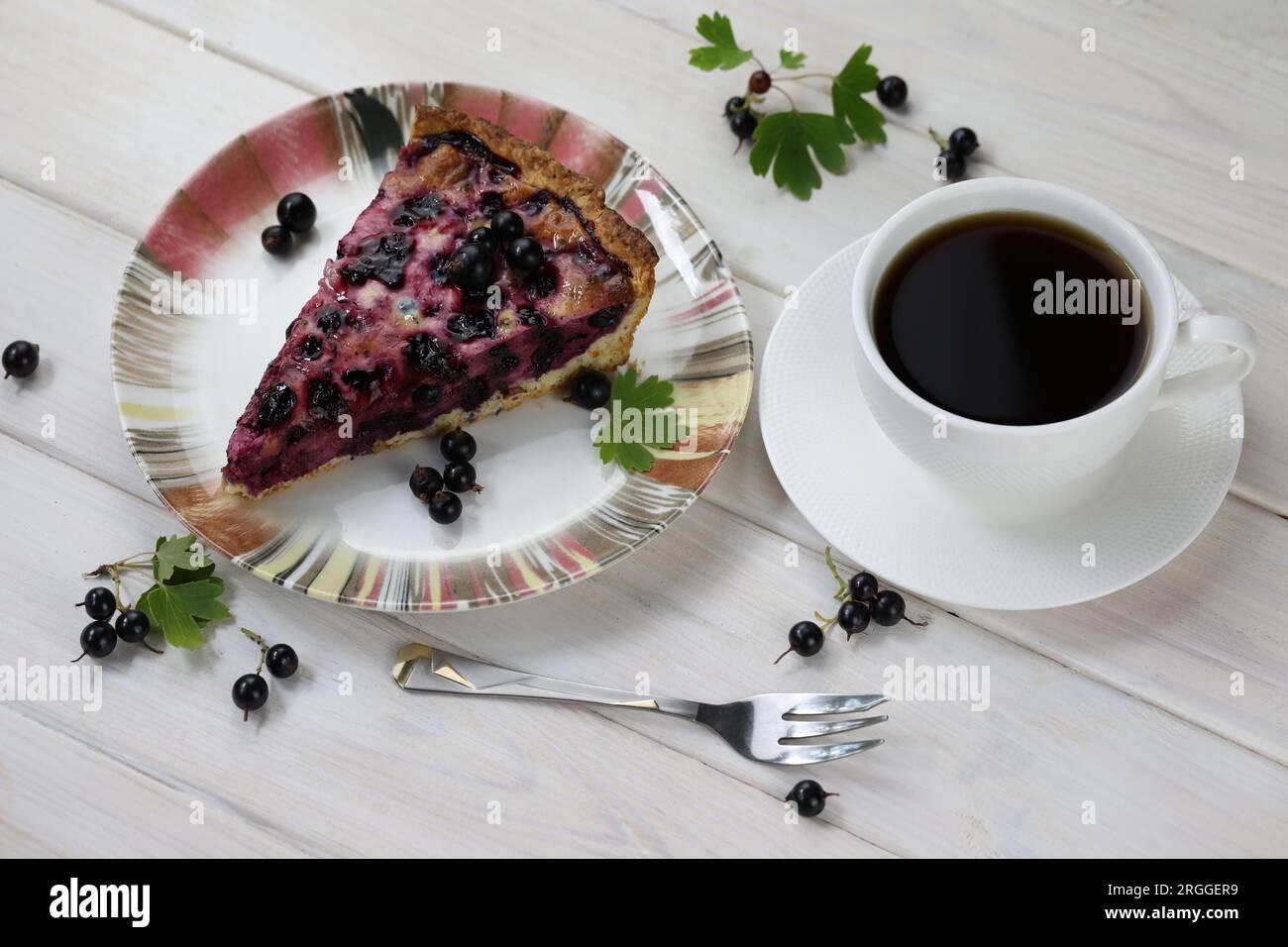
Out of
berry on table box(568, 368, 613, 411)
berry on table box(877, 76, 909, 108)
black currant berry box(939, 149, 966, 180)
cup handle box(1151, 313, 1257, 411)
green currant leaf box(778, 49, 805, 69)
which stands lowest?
cup handle box(1151, 313, 1257, 411)

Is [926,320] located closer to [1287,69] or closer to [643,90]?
[643,90]

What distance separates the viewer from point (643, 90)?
12.3 feet

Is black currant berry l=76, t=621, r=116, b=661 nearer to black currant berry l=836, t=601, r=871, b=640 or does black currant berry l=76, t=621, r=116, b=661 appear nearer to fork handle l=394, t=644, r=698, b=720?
fork handle l=394, t=644, r=698, b=720

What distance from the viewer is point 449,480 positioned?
3121 millimetres

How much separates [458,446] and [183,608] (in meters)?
0.73

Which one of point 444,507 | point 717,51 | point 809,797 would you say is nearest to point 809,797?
point 809,797

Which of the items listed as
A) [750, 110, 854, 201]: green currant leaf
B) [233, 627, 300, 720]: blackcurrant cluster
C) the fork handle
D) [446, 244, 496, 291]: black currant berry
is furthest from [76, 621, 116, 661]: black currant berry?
[750, 110, 854, 201]: green currant leaf

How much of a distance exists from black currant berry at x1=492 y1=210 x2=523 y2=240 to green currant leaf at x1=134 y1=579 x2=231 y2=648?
1048mm

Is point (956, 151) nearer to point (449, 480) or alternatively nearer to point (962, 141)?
point (962, 141)

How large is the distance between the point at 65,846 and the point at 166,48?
2196 mm

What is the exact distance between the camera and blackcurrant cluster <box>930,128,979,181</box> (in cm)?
361

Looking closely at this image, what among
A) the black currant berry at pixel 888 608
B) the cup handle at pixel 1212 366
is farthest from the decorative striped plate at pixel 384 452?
the cup handle at pixel 1212 366

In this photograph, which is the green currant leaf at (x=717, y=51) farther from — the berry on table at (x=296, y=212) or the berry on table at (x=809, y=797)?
the berry on table at (x=809, y=797)

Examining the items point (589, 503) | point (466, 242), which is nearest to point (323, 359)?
point (466, 242)
